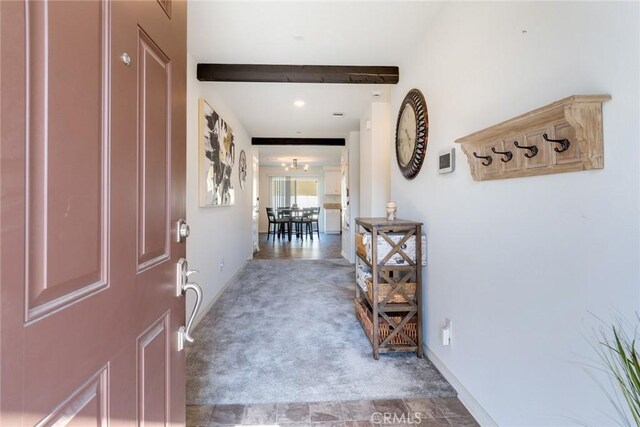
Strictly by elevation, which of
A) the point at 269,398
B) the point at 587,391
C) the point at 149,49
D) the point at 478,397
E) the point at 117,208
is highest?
the point at 149,49

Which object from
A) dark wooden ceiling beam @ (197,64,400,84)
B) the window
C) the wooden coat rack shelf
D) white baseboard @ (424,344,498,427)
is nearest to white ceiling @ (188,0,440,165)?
dark wooden ceiling beam @ (197,64,400,84)

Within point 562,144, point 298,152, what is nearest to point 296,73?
point 562,144

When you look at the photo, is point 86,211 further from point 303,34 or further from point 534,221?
point 303,34

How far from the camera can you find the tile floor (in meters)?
1.55

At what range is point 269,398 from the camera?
5.73ft

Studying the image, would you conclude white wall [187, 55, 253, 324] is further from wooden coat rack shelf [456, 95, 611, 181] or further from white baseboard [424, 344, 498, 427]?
wooden coat rack shelf [456, 95, 611, 181]

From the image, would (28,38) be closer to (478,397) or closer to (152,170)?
(152,170)

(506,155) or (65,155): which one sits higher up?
(506,155)

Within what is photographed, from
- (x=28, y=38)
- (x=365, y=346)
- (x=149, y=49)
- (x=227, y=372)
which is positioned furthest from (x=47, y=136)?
(x=365, y=346)

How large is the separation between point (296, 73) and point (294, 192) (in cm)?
885

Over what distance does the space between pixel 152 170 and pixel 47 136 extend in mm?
353

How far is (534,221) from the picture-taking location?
117 cm

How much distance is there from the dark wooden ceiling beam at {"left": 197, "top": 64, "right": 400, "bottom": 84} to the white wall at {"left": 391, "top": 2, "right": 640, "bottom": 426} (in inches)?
31.5

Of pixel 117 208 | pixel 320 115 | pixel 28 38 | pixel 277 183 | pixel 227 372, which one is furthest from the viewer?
pixel 277 183
